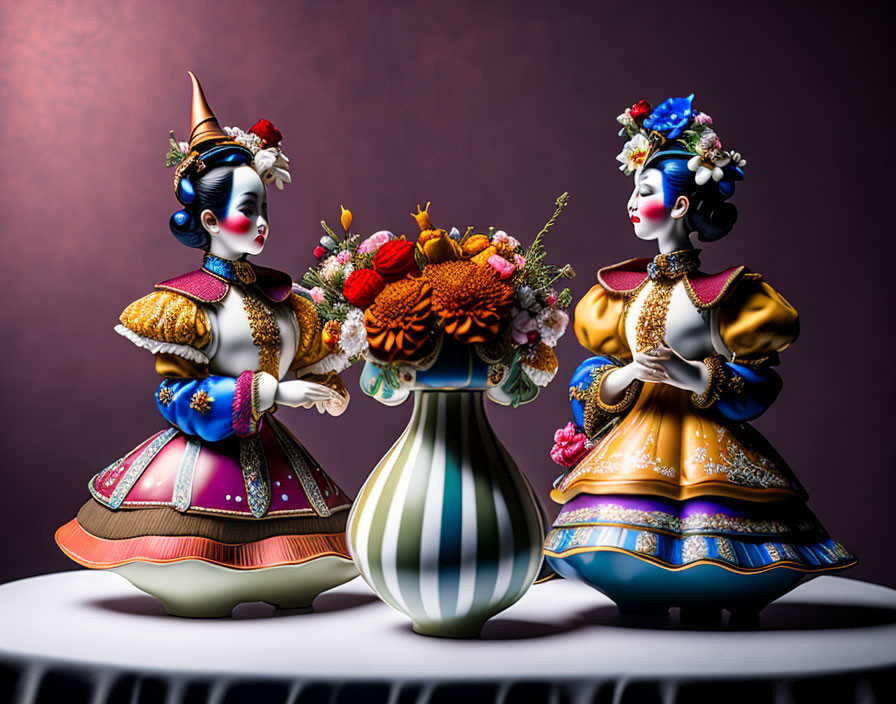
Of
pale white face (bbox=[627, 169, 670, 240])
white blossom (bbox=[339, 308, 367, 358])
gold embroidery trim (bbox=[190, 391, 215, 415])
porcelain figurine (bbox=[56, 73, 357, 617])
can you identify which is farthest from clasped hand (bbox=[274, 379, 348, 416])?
pale white face (bbox=[627, 169, 670, 240])

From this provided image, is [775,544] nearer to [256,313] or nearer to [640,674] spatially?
[640,674]

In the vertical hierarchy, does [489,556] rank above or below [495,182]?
below

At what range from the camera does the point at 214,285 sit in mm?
2076

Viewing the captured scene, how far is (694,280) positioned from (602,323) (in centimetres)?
22

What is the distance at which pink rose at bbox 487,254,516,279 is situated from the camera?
1.73 meters

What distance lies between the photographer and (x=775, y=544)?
1.88 meters

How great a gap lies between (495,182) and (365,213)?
405mm

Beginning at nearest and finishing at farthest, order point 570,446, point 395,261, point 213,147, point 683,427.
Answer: point 395,261 → point 683,427 → point 213,147 → point 570,446

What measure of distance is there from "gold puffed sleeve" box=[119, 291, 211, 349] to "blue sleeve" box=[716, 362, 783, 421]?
102 cm

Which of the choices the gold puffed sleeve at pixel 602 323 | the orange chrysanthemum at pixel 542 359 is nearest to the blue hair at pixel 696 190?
the gold puffed sleeve at pixel 602 323

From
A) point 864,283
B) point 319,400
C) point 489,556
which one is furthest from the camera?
point 864,283

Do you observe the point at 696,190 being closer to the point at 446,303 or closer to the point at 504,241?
the point at 504,241

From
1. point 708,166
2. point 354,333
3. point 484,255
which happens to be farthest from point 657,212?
point 354,333

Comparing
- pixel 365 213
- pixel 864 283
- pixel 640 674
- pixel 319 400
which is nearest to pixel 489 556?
pixel 640 674
